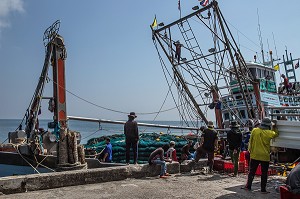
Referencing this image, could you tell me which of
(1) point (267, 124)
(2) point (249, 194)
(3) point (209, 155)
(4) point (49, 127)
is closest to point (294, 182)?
(2) point (249, 194)

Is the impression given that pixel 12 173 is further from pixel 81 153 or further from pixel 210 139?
pixel 210 139

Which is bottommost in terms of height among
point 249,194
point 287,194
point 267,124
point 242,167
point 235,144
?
point 249,194

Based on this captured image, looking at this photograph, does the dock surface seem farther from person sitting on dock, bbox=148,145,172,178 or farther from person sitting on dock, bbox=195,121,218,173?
person sitting on dock, bbox=195,121,218,173

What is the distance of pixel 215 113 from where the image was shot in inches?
740

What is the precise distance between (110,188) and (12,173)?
21.4ft

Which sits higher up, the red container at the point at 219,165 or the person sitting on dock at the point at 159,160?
the person sitting on dock at the point at 159,160

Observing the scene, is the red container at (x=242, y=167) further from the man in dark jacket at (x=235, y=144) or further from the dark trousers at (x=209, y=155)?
the dark trousers at (x=209, y=155)

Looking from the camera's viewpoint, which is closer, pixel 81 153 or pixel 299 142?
pixel 299 142

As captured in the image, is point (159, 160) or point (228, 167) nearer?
point (159, 160)

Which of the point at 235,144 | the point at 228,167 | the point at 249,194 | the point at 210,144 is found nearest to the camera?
the point at 249,194

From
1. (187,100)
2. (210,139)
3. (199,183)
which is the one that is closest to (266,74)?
(187,100)

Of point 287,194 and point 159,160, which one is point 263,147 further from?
point 159,160

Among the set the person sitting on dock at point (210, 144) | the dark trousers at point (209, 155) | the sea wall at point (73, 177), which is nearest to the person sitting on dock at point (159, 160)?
the sea wall at point (73, 177)

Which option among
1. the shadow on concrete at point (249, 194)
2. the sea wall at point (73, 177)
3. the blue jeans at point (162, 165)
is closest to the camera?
the shadow on concrete at point (249, 194)
